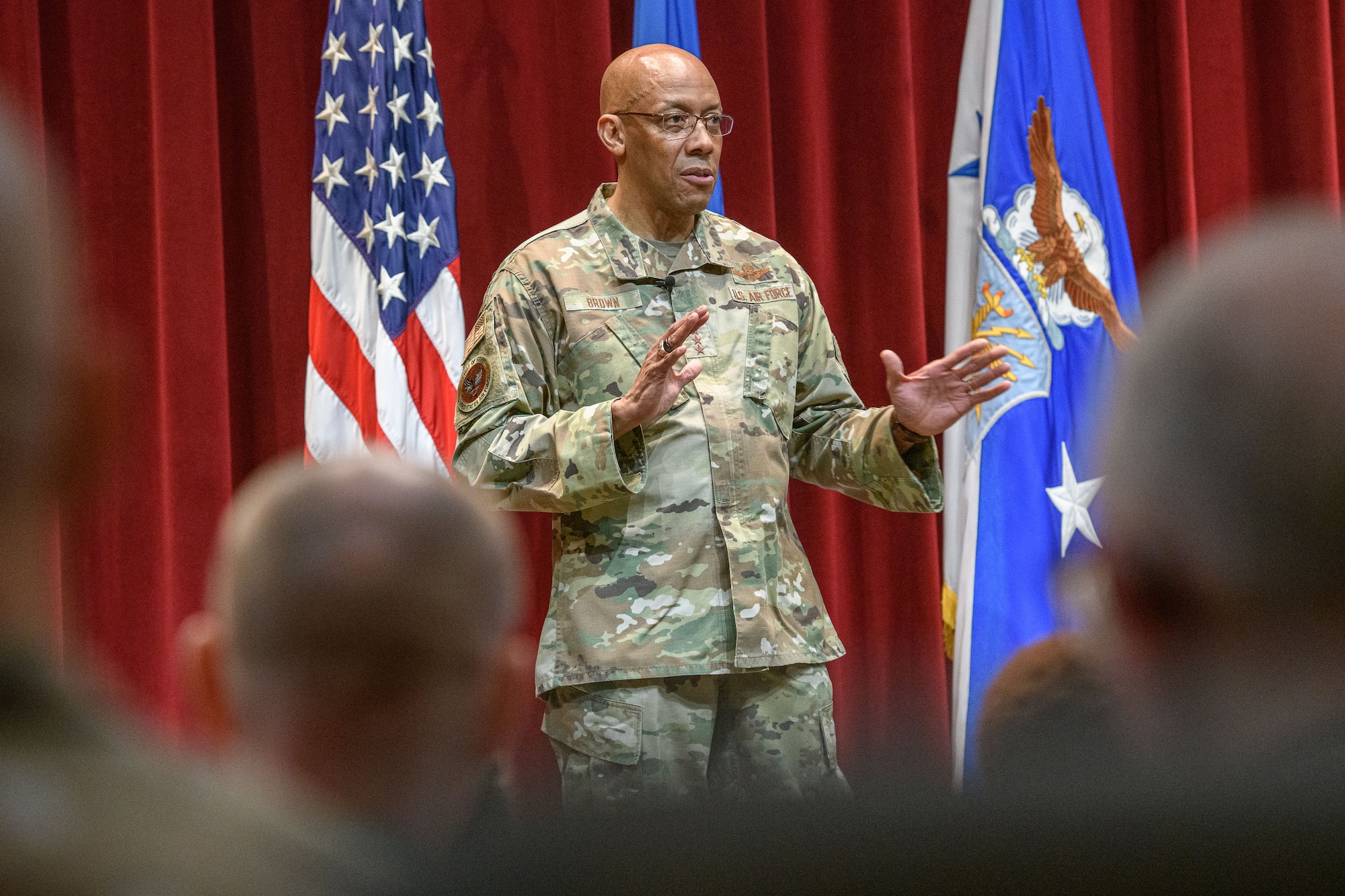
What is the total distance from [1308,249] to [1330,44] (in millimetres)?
4720

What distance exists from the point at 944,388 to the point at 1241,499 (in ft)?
7.32

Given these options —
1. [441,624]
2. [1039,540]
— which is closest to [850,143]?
[1039,540]

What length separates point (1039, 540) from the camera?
3666 millimetres

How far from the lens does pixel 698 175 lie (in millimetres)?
2818

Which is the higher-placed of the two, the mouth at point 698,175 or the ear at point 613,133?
the ear at point 613,133

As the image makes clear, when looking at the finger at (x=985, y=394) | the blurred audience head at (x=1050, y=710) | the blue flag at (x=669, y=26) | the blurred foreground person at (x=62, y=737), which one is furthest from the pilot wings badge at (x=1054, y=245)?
the blurred foreground person at (x=62, y=737)

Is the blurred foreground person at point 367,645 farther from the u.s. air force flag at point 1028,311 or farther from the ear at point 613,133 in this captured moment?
the u.s. air force flag at point 1028,311

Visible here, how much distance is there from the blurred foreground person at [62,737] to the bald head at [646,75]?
104 inches

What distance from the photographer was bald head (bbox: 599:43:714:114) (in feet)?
9.50

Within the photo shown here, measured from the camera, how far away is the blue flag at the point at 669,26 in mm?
3582

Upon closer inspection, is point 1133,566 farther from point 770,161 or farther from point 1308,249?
point 770,161

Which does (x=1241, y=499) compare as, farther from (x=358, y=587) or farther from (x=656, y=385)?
(x=656, y=385)

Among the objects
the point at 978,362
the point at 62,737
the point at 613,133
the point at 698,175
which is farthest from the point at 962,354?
the point at 62,737

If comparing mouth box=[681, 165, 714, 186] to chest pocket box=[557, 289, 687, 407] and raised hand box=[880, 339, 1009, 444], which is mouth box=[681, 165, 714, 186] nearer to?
chest pocket box=[557, 289, 687, 407]
